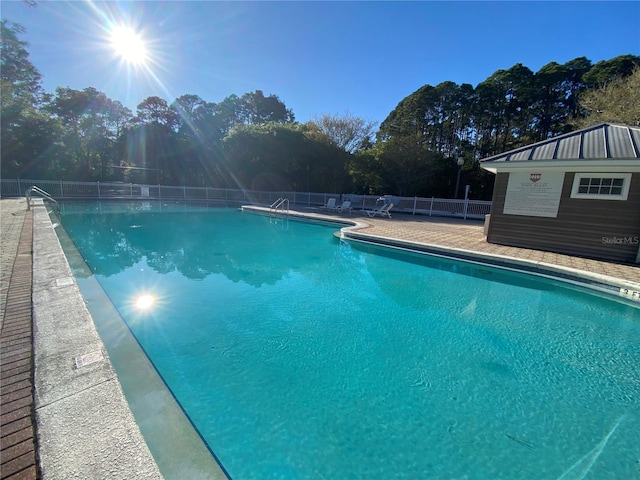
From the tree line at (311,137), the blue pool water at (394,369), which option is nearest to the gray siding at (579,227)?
the blue pool water at (394,369)

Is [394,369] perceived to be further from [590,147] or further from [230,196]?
[230,196]

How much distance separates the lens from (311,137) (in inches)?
790

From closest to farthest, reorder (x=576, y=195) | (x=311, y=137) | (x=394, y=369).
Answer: (x=394, y=369) → (x=576, y=195) → (x=311, y=137)

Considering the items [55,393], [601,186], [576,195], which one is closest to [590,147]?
[601,186]

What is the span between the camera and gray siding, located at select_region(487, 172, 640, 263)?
6.00m

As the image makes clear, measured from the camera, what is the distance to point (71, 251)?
6.27 metres

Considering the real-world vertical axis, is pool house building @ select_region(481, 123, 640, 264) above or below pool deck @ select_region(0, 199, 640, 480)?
above

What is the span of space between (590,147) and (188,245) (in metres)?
10.5

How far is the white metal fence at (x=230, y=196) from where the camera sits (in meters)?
14.1

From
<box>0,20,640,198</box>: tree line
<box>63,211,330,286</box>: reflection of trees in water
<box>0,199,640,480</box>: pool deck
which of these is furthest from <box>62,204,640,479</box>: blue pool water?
<box>0,20,640,198</box>: tree line

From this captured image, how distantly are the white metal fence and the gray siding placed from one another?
637 cm

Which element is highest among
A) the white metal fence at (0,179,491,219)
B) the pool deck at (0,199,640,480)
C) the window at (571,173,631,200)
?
the window at (571,173,631,200)

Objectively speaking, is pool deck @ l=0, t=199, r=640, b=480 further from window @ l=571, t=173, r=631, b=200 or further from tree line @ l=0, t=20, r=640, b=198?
tree line @ l=0, t=20, r=640, b=198

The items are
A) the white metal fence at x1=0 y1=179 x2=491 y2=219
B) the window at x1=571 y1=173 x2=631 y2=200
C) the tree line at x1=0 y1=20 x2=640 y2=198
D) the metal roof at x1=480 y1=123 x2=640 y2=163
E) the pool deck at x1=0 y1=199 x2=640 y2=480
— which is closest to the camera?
the pool deck at x1=0 y1=199 x2=640 y2=480
